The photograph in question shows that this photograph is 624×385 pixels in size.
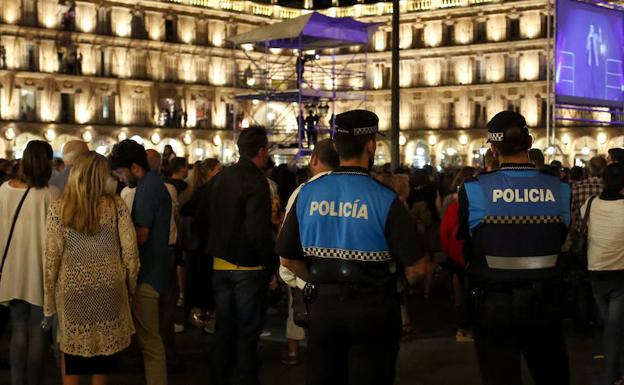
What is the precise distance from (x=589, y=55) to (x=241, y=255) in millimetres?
15452

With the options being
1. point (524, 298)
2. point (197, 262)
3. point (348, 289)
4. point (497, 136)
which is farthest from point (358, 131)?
point (197, 262)

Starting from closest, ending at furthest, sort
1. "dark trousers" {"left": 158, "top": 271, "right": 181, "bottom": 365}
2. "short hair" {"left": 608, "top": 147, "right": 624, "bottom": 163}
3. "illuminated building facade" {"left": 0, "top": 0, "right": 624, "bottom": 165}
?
"dark trousers" {"left": 158, "top": 271, "right": 181, "bottom": 365} < "short hair" {"left": 608, "top": 147, "right": 624, "bottom": 163} < "illuminated building facade" {"left": 0, "top": 0, "right": 624, "bottom": 165}

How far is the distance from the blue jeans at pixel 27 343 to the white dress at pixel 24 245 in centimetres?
10

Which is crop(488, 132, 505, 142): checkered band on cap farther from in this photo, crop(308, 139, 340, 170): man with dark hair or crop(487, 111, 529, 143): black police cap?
crop(308, 139, 340, 170): man with dark hair

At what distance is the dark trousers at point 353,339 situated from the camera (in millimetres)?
5094

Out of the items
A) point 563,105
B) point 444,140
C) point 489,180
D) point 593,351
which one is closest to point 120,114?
point 444,140

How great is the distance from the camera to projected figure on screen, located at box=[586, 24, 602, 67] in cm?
2122

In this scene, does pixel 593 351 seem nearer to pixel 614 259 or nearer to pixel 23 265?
pixel 614 259

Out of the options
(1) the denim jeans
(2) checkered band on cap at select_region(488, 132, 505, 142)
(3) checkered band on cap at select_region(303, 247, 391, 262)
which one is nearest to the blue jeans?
(3) checkered band on cap at select_region(303, 247, 391, 262)

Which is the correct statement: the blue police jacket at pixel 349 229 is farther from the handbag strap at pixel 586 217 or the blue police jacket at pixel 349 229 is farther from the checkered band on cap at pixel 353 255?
the handbag strap at pixel 586 217

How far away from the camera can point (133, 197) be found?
766cm

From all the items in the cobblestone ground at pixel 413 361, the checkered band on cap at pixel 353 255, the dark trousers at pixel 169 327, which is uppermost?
the checkered band on cap at pixel 353 255

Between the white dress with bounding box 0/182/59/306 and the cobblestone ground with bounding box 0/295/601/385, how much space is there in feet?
5.78

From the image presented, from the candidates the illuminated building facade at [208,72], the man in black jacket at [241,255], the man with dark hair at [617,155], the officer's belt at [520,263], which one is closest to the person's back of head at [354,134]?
the officer's belt at [520,263]
